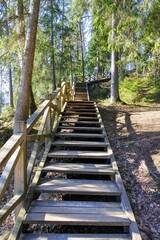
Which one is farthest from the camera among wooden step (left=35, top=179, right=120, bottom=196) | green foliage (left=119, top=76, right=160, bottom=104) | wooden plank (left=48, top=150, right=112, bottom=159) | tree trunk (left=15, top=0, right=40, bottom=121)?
green foliage (left=119, top=76, right=160, bottom=104)

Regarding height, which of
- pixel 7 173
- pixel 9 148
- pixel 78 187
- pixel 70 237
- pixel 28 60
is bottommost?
pixel 70 237

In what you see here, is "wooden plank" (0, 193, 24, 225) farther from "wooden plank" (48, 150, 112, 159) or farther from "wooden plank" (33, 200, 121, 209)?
"wooden plank" (48, 150, 112, 159)

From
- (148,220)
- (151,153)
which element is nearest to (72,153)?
(151,153)

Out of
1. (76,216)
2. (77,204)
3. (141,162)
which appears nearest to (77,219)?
(76,216)

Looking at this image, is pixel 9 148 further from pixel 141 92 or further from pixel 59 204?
pixel 141 92

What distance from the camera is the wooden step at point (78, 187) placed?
151 inches

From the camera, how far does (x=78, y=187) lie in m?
3.97

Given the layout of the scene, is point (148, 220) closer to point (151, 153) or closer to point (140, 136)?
point (151, 153)

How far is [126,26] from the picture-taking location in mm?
8375

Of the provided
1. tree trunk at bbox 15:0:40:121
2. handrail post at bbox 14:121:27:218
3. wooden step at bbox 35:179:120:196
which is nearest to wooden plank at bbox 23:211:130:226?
handrail post at bbox 14:121:27:218

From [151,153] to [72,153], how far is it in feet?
5.89

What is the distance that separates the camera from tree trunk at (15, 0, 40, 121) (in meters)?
6.70

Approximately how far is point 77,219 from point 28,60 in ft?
16.1

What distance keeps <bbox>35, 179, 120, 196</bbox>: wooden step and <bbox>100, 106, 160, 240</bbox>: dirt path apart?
16.4 inches
